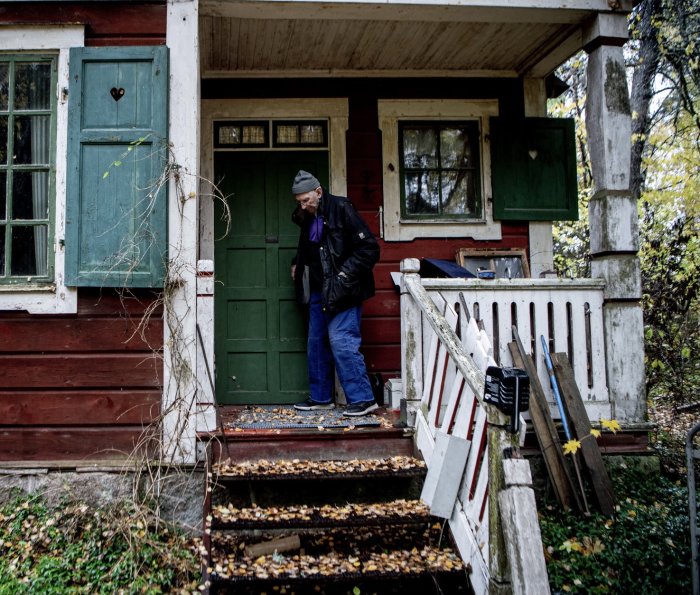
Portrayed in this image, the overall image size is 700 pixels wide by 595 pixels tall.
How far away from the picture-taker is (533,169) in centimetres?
585

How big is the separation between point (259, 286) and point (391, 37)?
2.37 metres

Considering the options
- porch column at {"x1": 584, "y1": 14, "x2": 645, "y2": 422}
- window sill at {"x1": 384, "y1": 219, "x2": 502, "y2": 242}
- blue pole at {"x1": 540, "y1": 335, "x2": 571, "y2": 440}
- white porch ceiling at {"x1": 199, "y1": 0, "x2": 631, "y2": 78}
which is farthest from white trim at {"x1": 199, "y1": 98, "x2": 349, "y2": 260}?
blue pole at {"x1": 540, "y1": 335, "x2": 571, "y2": 440}

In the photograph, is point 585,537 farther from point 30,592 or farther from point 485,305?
point 30,592

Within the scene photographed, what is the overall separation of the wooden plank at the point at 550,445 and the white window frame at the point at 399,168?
165cm

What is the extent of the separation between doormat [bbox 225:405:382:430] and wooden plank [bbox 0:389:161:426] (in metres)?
0.59

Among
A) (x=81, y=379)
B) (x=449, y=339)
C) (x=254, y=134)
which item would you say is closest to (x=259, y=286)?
(x=254, y=134)

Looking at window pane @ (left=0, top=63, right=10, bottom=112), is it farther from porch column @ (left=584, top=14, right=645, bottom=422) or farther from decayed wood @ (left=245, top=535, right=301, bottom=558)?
porch column @ (left=584, top=14, right=645, bottom=422)

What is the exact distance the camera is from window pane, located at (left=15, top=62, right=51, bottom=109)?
4.41m

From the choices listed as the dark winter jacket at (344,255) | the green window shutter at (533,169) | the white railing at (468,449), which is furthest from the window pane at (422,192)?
the white railing at (468,449)

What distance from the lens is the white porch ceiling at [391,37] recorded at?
4.62 metres

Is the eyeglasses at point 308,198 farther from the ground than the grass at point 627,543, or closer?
farther from the ground

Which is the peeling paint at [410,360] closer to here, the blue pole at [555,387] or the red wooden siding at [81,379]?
the blue pole at [555,387]

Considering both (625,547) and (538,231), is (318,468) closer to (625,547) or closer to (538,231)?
(625,547)

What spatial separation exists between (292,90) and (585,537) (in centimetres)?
428
